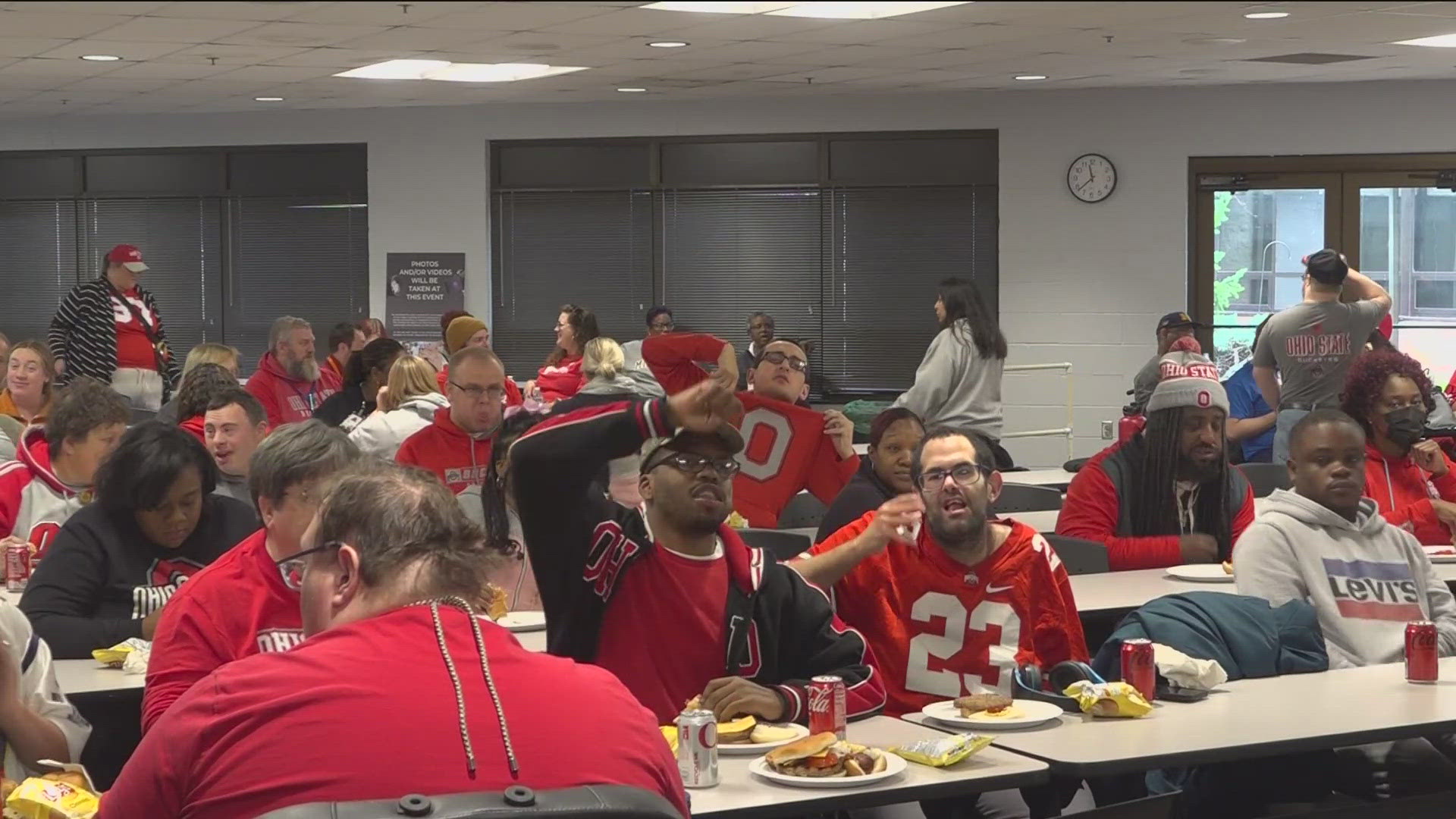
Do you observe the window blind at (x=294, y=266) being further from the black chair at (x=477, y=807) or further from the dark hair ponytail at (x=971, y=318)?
the black chair at (x=477, y=807)

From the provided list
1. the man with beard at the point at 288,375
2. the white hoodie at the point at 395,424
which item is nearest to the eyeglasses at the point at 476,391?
the white hoodie at the point at 395,424

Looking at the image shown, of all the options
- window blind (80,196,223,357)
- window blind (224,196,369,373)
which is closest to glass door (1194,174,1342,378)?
window blind (224,196,369,373)

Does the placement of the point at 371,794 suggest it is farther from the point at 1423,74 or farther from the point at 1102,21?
the point at 1423,74

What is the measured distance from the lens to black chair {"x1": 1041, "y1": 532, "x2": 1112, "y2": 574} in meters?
5.35

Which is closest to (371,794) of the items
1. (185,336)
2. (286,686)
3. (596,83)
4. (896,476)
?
(286,686)

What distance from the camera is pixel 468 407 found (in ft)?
19.6

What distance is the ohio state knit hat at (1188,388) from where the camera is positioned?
220 inches

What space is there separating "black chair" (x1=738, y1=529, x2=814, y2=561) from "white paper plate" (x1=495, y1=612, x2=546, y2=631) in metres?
1.07

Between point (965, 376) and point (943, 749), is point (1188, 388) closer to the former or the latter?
point (965, 376)

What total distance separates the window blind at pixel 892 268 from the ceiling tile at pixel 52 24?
596 cm

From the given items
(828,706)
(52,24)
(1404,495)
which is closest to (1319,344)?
(1404,495)

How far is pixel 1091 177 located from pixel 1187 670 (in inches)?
368

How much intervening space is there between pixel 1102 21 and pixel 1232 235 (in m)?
4.01

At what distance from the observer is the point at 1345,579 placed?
15.0 ft
